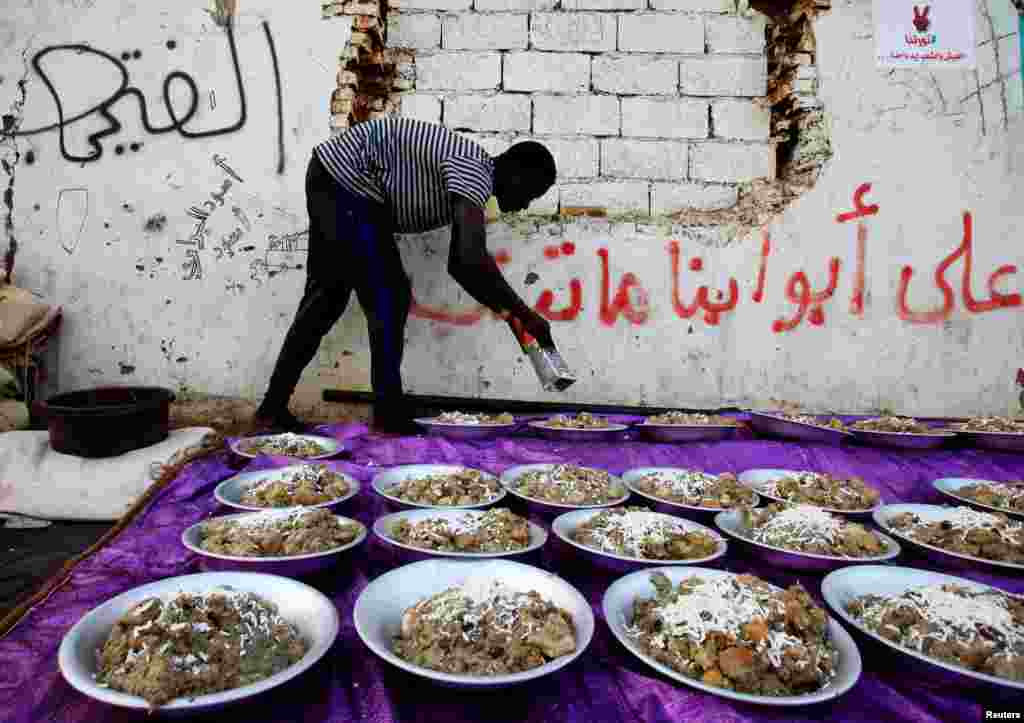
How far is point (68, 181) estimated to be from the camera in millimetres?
3988

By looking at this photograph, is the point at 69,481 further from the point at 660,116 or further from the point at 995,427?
the point at 995,427

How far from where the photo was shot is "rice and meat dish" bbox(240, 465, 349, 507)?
1.80m

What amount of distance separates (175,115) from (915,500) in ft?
16.5

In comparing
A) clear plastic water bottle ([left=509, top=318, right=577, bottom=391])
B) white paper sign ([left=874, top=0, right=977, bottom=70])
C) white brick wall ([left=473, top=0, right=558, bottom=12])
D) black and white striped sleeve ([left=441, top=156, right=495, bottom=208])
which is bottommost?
clear plastic water bottle ([left=509, top=318, right=577, bottom=391])

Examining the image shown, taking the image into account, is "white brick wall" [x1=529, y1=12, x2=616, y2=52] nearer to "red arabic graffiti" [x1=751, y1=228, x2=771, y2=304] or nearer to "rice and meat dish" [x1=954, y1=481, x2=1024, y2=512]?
"red arabic graffiti" [x1=751, y1=228, x2=771, y2=304]

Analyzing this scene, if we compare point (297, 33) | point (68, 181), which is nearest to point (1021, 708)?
point (297, 33)

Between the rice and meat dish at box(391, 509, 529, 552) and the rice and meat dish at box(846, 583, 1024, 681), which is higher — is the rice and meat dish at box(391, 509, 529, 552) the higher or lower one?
the higher one

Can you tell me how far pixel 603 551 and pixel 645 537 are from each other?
0.14 m

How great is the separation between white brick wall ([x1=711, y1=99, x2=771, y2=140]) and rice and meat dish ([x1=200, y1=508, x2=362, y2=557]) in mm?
3915

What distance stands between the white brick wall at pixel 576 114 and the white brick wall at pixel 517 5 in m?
0.65

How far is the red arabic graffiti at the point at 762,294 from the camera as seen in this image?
399 cm

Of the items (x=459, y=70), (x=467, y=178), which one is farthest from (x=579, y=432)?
(x=459, y=70)

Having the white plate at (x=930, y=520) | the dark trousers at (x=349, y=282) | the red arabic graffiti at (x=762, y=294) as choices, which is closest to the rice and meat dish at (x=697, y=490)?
the white plate at (x=930, y=520)

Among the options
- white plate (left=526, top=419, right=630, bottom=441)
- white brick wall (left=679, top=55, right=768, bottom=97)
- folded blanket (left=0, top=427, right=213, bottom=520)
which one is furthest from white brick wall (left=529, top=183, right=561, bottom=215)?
folded blanket (left=0, top=427, right=213, bottom=520)
